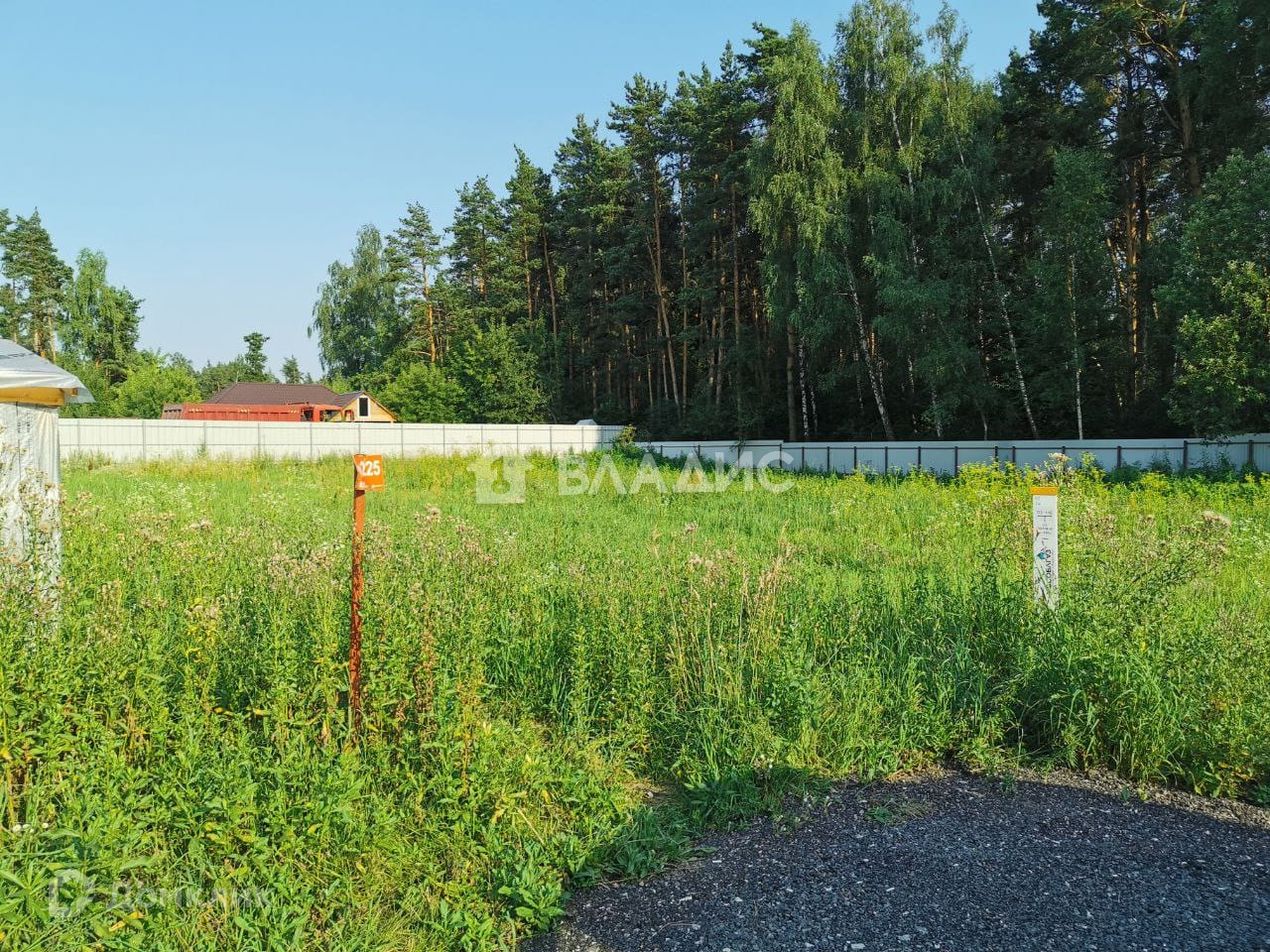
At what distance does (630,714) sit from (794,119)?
2391 cm

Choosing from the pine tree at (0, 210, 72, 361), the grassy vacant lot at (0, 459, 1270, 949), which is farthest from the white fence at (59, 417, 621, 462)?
the pine tree at (0, 210, 72, 361)

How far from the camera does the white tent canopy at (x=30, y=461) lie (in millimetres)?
3525

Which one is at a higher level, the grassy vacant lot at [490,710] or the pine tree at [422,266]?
the pine tree at [422,266]

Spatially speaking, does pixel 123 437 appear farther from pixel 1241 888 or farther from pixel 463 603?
pixel 1241 888

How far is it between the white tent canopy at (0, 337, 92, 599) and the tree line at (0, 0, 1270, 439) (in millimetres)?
19586

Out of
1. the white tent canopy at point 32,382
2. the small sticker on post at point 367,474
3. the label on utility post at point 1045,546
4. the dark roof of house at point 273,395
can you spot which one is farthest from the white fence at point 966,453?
the dark roof of house at point 273,395

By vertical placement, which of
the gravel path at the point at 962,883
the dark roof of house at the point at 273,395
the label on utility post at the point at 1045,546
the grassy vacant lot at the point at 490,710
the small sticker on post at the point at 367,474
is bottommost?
the gravel path at the point at 962,883

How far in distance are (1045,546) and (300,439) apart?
22.4 meters

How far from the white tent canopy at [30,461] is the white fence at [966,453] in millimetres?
14602

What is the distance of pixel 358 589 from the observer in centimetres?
346

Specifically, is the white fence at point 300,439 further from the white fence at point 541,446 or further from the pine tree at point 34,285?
the pine tree at point 34,285

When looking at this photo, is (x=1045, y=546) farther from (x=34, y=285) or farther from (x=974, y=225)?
(x=34, y=285)

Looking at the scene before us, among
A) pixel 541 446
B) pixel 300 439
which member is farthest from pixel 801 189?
pixel 300 439

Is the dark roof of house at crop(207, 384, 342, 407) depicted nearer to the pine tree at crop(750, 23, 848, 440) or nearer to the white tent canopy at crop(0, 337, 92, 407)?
the pine tree at crop(750, 23, 848, 440)
